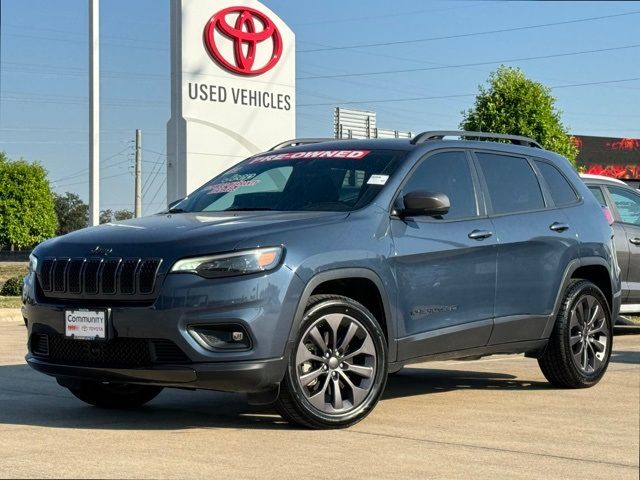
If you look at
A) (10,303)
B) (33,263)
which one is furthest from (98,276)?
(10,303)

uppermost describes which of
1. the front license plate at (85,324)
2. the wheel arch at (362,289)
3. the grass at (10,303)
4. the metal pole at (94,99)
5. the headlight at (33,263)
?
the metal pole at (94,99)

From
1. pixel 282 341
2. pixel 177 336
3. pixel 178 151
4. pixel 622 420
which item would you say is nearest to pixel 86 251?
pixel 177 336

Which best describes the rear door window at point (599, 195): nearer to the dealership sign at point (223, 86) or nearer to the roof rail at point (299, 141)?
the roof rail at point (299, 141)

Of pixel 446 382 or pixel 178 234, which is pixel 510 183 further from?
pixel 178 234

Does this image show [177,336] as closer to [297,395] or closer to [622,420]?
[297,395]

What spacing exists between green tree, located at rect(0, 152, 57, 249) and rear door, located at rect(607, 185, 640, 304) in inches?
2842

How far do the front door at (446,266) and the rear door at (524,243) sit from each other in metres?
0.15

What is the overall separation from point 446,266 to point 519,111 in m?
51.1

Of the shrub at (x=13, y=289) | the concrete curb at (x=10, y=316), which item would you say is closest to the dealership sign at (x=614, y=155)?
the shrub at (x=13, y=289)

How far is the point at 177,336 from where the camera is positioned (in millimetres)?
6391

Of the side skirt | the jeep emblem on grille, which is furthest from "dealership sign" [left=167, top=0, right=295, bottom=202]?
the jeep emblem on grille

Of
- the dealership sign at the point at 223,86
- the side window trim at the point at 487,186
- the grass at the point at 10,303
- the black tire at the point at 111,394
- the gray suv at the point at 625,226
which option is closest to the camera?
the black tire at the point at 111,394

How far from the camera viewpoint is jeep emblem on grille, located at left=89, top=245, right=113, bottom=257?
22.0 feet

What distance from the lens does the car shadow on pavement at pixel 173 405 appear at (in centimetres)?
698
